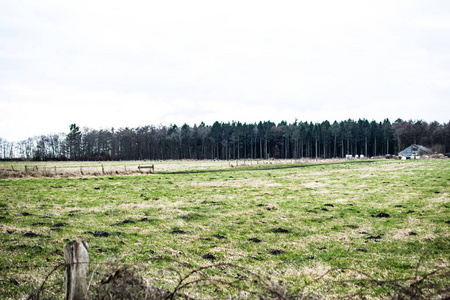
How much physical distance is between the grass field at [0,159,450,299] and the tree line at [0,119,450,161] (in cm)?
12353

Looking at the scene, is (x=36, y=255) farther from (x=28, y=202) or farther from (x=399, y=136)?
(x=399, y=136)

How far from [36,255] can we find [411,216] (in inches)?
650

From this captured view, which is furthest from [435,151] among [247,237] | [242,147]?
[247,237]

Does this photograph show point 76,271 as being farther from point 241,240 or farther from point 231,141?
point 231,141

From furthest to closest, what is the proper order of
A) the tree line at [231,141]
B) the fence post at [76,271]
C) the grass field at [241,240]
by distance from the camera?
1. the tree line at [231,141]
2. the grass field at [241,240]
3. the fence post at [76,271]

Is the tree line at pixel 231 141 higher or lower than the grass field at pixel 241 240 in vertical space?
higher

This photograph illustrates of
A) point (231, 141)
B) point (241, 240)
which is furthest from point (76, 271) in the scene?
point (231, 141)

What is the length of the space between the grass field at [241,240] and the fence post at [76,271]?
37 centimetres

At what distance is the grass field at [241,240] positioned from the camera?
270 inches

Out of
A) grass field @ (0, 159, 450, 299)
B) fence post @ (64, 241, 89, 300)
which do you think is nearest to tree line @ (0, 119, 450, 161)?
grass field @ (0, 159, 450, 299)

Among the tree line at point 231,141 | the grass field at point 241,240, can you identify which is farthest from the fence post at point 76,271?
the tree line at point 231,141

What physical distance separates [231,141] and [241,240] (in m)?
134

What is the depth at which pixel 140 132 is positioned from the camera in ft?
504

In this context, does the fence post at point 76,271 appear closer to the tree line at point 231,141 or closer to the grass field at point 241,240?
the grass field at point 241,240
